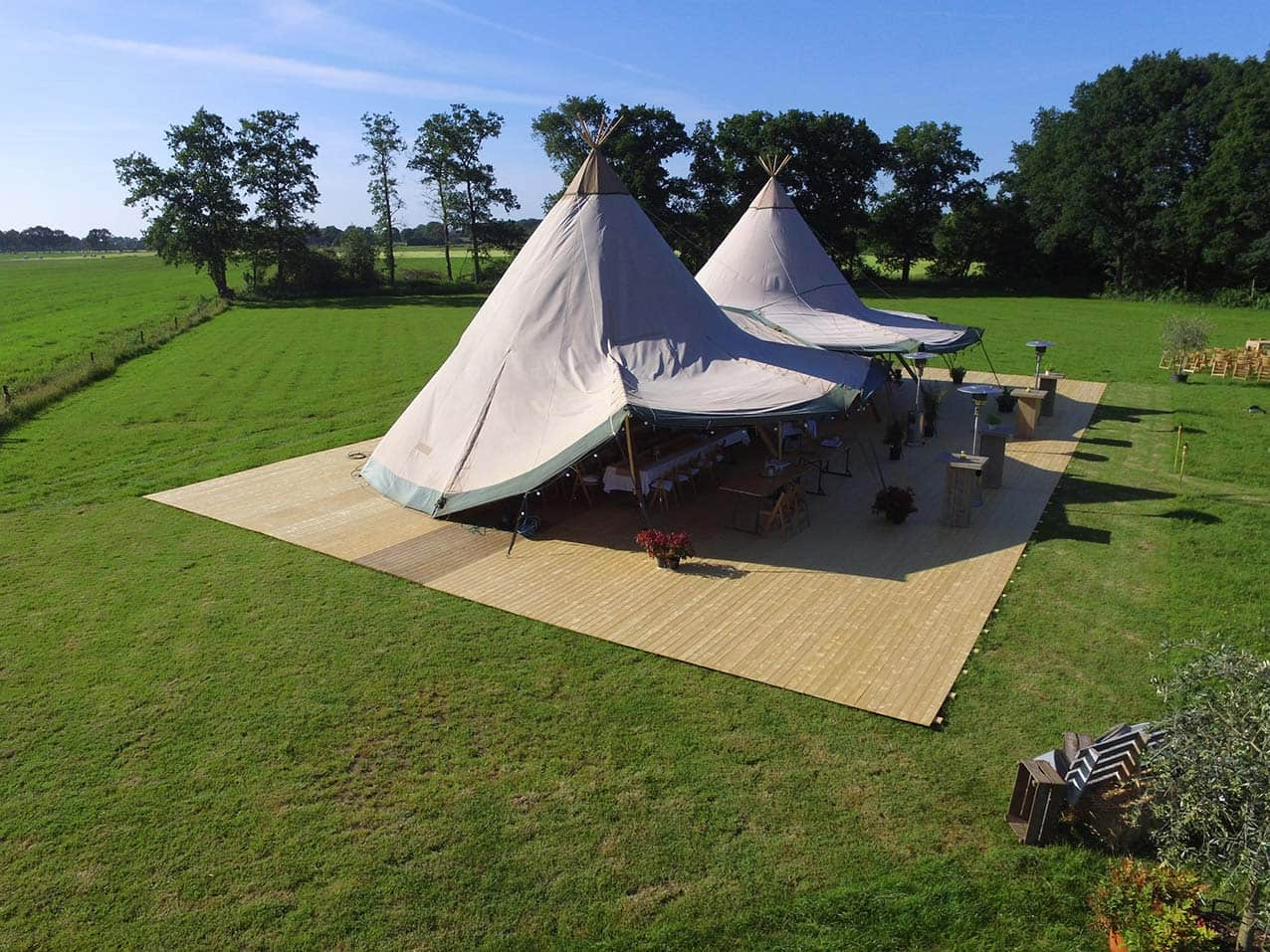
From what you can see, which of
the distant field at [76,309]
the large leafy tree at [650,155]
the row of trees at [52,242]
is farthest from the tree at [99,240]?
the large leafy tree at [650,155]

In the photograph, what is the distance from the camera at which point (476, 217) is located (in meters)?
55.5

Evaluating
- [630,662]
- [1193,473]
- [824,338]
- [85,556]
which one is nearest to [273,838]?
[630,662]

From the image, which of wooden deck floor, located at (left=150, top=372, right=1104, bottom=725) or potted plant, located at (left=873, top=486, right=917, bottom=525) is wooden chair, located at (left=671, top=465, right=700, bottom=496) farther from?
potted plant, located at (left=873, top=486, right=917, bottom=525)

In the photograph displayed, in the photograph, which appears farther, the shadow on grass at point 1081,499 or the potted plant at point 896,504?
the potted plant at point 896,504

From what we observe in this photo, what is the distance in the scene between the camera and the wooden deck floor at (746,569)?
25.5ft

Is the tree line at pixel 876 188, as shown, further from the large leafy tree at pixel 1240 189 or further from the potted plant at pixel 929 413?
the potted plant at pixel 929 413

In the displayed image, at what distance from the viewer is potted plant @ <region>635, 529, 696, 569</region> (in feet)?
32.0

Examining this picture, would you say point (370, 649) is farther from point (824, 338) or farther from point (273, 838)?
point (824, 338)

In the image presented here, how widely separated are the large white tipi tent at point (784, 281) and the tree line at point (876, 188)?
23244mm

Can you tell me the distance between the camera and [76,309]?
44.7 m

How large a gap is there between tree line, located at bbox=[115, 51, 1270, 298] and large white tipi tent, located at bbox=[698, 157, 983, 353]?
2324 cm

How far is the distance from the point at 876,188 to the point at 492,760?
5247 centimetres

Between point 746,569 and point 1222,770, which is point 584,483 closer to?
point 746,569

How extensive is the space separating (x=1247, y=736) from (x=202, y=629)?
349 inches
